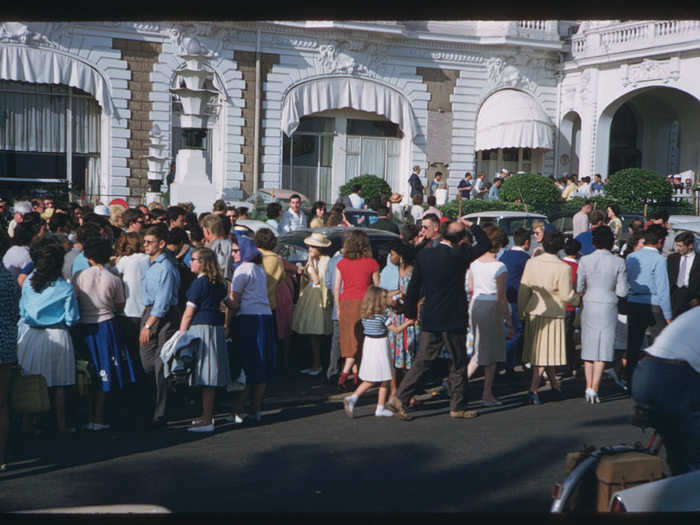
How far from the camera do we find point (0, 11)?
210 cm

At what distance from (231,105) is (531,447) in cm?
2217

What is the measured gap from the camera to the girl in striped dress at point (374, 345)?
26.2ft

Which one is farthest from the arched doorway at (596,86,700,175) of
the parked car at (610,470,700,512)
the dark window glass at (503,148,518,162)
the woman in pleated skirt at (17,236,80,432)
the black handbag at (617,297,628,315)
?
the parked car at (610,470,700,512)

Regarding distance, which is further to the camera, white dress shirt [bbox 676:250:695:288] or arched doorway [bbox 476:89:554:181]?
arched doorway [bbox 476:89:554:181]

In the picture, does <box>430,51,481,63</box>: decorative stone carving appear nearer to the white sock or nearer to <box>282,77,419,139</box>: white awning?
<box>282,77,419,139</box>: white awning

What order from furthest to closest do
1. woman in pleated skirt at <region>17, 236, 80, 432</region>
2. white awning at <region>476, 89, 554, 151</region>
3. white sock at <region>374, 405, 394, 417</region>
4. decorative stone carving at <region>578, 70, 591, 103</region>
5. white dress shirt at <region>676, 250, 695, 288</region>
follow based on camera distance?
decorative stone carving at <region>578, 70, 591, 103</region>
white awning at <region>476, 89, 554, 151</region>
white dress shirt at <region>676, 250, 695, 288</region>
white sock at <region>374, 405, 394, 417</region>
woman in pleated skirt at <region>17, 236, 80, 432</region>

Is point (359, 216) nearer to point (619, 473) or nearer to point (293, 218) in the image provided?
point (293, 218)

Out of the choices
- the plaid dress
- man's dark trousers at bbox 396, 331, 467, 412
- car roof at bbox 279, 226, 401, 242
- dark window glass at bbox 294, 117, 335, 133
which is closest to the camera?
man's dark trousers at bbox 396, 331, 467, 412

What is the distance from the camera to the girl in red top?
29.4 feet

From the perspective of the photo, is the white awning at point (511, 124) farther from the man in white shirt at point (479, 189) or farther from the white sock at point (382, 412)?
the white sock at point (382, 412)

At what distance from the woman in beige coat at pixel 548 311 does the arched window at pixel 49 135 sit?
66.8 ft

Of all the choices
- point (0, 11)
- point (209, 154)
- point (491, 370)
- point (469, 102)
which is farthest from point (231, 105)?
point (0, 11)

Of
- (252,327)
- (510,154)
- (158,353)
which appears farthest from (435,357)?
(510,154)

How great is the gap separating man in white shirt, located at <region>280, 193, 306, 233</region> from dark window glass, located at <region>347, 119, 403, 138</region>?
16214 millimetres
